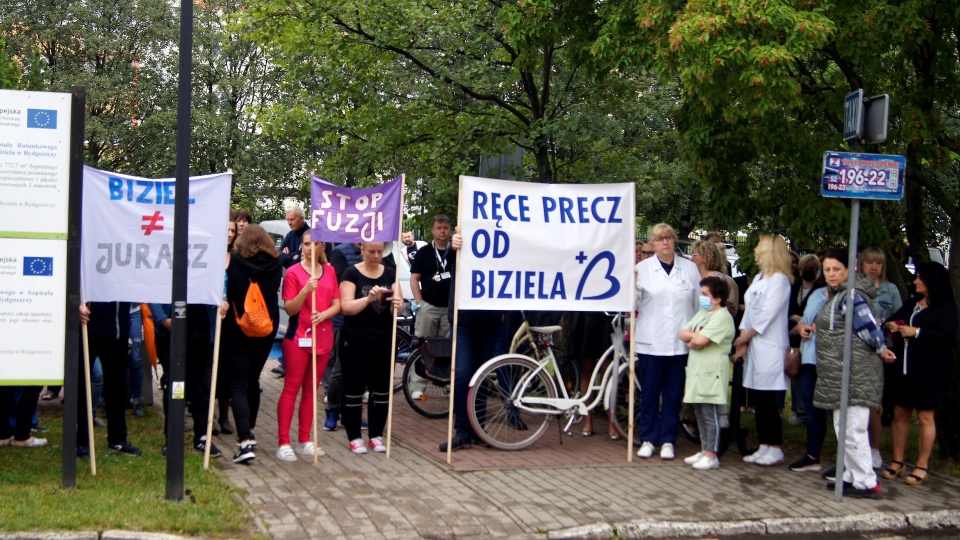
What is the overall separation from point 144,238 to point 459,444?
10.5 ft

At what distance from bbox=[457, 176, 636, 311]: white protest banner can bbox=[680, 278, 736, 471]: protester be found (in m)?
0.65

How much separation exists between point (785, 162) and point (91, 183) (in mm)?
6085

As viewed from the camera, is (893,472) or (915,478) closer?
(915,478)

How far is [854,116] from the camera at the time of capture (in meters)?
7.75

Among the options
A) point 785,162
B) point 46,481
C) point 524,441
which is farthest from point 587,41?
point 46,481

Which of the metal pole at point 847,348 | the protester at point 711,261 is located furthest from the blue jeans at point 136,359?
the metal pole at point 847,348

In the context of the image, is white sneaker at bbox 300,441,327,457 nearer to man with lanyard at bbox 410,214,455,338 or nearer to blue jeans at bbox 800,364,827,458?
man with lanyard at bbox 410,214,455,338

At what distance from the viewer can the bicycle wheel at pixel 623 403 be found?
31.5 feet

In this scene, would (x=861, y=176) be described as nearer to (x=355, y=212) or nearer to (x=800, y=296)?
(x=800, y=296)

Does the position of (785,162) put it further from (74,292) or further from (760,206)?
(74,292)

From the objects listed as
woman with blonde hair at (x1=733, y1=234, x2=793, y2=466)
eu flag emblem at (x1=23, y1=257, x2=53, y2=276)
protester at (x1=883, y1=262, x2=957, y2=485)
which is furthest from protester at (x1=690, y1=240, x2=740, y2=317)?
eu flag emblem at (x1=23, y1=257, x2=53, y2=276)

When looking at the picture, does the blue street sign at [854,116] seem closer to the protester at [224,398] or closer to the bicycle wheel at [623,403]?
the bicycle wheel at [623,403]

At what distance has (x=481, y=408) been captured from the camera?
358 inches

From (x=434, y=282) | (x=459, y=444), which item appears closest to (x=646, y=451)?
(x=459, y=444)
